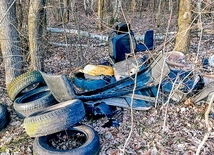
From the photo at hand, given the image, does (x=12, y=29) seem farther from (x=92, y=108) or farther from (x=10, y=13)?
(x=92, y=108)

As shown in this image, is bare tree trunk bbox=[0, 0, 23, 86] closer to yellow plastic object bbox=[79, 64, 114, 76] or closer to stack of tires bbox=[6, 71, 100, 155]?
stack of tires bbox=[6, 71, 100, 155]

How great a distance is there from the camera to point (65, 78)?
4.85m

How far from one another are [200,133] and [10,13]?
5.27 m

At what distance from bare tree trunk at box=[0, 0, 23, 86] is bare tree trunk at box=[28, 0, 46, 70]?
0.37 m

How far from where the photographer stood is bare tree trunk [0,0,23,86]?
6.06 metres

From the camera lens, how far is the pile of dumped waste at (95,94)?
4.21 meters

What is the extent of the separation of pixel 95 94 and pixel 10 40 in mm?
2728

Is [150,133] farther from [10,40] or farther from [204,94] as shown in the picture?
[10,40]

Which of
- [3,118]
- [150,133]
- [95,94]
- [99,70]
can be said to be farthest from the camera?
[99,70]

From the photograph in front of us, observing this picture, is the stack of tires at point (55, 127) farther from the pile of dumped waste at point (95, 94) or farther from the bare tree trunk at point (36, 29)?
the bare tree trunk at point (36, 29)

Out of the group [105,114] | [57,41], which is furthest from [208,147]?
[57,41]

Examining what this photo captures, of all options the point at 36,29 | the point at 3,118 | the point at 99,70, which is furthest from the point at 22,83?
the point at 99,70

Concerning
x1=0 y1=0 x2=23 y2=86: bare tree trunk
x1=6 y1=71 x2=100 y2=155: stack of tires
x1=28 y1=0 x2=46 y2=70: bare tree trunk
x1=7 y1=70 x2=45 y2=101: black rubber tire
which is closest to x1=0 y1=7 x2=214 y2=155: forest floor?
x1=6 y1=71 x2=100 y2=155: stack of tires

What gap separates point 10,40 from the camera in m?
6.25
